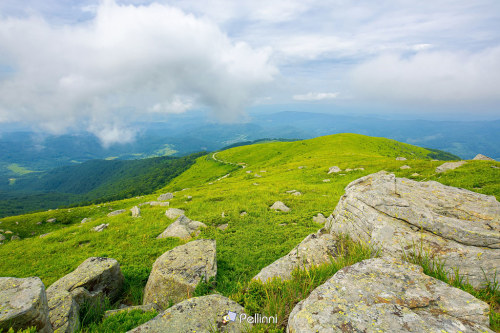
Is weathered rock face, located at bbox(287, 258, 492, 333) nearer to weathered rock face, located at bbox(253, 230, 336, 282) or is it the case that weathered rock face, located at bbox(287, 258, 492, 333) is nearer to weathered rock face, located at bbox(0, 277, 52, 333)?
weathered rock face, located at bbox(253, 230, 336, 282)

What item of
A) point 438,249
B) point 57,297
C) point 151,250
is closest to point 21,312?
point 57,297

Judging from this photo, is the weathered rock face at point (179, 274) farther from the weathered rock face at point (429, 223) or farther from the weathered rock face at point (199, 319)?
the weathered rock face at point (429, 223)

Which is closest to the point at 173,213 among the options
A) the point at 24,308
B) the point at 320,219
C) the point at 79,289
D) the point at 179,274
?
the point at 179,274

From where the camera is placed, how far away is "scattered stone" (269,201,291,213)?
877 inches

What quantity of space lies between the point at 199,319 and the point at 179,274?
441 centimetres

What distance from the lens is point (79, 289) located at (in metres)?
8.78

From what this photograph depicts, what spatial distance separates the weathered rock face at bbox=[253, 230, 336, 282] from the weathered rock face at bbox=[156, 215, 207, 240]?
9832 mm

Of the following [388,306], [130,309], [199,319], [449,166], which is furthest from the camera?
[449,166]

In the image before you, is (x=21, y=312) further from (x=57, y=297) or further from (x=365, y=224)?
(x=365, y=224)

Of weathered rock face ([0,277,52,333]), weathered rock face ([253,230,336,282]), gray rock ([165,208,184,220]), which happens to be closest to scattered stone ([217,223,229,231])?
gray rock ([165,208,184,220])

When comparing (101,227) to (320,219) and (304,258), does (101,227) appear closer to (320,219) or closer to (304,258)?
(304,258)

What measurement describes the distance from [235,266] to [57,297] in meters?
7.97

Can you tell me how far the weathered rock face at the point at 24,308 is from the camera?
5.77 metres

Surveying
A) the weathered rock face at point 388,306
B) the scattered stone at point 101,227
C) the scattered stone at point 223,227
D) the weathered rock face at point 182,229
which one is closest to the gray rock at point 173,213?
the weathered rock face at point 182,229
